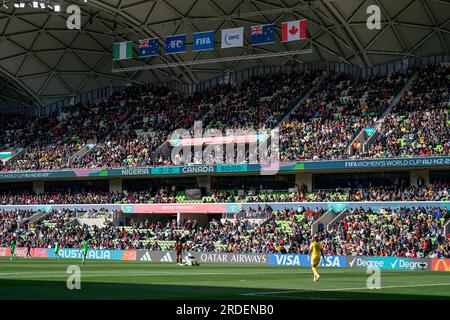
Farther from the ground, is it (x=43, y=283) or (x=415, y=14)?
(x=415, y=14)

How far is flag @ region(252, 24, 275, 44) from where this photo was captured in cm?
5569

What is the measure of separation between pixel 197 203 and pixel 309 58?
2042 cm

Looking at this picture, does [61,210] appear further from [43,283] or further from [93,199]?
[43,283]

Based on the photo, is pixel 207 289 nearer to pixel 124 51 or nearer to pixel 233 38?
pixel 233 38

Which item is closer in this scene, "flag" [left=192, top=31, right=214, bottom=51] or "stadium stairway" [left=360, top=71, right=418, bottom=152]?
"flag" [left=192, top=31, right=214, bottom=51]

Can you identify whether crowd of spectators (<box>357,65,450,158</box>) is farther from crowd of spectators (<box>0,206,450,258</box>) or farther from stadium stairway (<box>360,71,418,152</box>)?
crowd of spectators (<box>0,206,450,258</box>)

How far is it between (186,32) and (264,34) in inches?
679

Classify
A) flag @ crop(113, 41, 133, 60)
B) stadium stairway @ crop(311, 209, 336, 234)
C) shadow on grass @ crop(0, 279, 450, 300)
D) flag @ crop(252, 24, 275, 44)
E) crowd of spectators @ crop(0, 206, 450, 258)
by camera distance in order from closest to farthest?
shadow on grass @ crop(0, 279, 450, 300) → crowd of spectators @ crop(0, 206, 450, 258) → stadium stairway @ crop(311, 209, 336, 234) → flag @ crop(252, 24, 275, 44) → flag @ crop(113, 41, 133, 60)

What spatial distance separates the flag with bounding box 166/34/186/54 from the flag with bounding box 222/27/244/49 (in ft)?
10.9

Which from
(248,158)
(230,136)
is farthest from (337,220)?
(230,136)

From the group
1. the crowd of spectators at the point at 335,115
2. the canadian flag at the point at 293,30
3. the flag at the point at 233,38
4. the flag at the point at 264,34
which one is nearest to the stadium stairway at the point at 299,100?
the crowd of spectators at the point at 335,115

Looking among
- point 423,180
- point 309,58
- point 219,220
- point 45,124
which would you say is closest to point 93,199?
point 219,220

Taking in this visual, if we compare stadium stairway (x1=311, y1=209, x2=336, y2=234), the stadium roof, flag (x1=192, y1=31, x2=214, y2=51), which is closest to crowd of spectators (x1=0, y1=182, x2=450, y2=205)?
stadium stairway (x1=311, y1=209, x2=336, y2=234)
